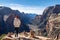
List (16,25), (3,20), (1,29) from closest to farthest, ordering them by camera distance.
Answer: (16,25) → (1,29) → (3,20)

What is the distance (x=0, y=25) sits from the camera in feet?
552

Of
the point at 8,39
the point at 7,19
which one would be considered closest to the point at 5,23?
the point at 7,19

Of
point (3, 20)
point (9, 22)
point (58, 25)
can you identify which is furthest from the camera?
point (3, 20)

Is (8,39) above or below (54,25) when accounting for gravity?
above

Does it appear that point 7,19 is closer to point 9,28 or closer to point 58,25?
point 9,28

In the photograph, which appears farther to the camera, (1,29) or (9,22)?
(9,22)

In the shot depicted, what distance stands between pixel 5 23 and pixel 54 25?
97677 mm

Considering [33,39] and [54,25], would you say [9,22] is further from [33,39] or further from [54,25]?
[33,39]

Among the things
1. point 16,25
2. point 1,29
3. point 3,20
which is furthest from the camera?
point 3,20

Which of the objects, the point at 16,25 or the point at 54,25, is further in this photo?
the point at 54,25

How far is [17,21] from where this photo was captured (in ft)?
40.4

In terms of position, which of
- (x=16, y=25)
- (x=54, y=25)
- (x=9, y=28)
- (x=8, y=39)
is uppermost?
Answer: (x=16, y=25)

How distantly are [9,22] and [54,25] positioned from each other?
92.1 m

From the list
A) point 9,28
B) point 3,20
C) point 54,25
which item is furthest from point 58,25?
point 3,20
